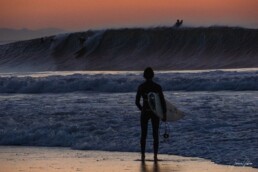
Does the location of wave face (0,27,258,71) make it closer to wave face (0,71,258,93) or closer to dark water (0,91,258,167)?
wave face (0,71,258,93)

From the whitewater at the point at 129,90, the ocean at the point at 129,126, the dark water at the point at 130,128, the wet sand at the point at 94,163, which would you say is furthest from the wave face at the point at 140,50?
the wet sand at the point at 94,163

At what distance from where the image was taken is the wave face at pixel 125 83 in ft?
82.4

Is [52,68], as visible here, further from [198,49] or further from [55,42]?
[198,49]

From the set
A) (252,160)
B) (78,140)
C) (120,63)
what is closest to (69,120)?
(78,140)

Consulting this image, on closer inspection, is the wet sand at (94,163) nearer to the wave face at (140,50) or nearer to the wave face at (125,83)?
the wave face at (125,83)

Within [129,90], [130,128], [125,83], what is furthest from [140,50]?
[130,128]

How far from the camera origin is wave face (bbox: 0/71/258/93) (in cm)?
2512

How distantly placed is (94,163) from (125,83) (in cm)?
1623

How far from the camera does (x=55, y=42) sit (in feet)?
160

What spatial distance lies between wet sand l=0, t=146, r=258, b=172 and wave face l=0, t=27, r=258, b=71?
26.3m

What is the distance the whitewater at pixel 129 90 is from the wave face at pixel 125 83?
4 cm

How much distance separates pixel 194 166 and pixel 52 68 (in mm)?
33472

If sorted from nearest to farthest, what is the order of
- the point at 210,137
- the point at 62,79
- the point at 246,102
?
the point at 210,137 < the point at 246,102 < the point at 62,79

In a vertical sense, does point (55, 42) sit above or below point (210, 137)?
above
